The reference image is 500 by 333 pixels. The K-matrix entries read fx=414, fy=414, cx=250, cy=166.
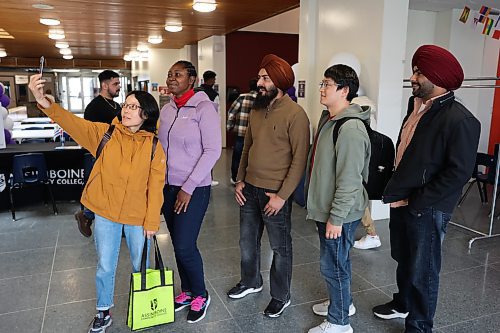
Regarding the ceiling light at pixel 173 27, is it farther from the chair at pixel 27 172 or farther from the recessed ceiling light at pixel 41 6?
the chair at pixel 27 172

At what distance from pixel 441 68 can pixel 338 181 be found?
753 mm

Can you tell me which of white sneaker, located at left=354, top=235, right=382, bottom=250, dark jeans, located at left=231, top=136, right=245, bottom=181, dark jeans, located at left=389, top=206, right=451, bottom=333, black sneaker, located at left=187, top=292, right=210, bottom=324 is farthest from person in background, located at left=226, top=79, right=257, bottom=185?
dark jeans, located at left=389, top=206, right=451, bottom=333

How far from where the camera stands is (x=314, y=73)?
5.34 meters

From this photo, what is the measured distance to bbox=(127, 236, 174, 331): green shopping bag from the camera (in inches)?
89.0

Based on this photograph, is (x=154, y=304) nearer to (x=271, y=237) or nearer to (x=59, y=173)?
(x=271, y=237)

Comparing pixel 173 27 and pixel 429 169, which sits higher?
pixel 173 27

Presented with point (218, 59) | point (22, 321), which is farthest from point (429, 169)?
point (218, 59)

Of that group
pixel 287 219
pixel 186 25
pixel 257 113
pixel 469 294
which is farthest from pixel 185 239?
pixel 186 25

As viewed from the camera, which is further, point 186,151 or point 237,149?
point 237,149

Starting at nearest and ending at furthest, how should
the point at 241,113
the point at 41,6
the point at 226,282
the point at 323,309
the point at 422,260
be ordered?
1. the point at 422,260
2. the point at 323,309
3. the point at 226,282
4. the point at 241,113
5. the point at 41,6

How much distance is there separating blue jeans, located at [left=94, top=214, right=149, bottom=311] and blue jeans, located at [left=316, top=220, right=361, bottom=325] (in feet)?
3.35

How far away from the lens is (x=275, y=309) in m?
2.59

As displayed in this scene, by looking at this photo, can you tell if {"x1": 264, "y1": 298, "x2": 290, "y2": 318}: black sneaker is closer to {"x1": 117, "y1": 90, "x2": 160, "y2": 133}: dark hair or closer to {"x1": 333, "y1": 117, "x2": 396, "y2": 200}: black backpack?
{"x1": 333, "y1": 117, "x2": 396, "y2": 200}: black backpack

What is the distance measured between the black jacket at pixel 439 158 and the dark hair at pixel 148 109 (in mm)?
1352
